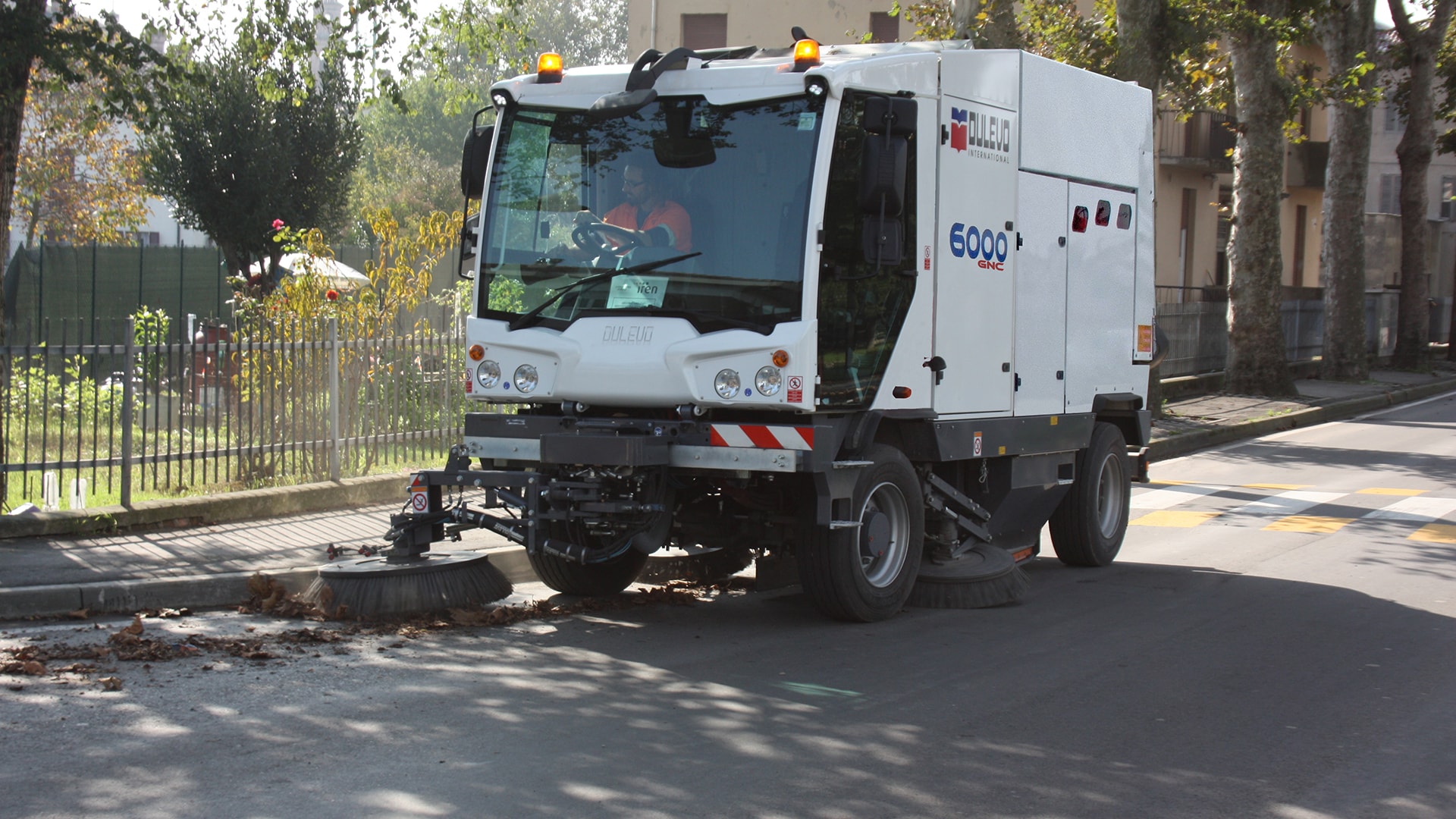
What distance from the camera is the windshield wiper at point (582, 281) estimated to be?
7391 mm

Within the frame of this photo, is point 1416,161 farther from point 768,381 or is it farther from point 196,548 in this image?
point 196,548

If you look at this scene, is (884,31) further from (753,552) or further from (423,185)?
(423,185)

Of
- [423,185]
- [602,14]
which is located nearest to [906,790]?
[423,185]

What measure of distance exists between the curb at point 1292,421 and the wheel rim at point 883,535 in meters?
7.28

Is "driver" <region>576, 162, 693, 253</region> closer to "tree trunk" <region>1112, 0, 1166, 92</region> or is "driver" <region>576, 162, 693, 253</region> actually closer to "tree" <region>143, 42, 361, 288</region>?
"tree trunk" <region>1112, 0, 1166, 92</region>

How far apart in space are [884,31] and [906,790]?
1234 inches

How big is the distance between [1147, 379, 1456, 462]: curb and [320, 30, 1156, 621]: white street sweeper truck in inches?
271

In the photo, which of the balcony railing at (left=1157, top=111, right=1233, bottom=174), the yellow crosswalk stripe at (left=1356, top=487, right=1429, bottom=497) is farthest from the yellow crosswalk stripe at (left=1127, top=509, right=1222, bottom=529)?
the balcony railing at (left=1157, top=111, right=1233, bottom=174)

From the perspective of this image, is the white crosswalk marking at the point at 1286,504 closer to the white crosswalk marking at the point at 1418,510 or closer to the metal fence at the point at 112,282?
the white crosswalk marking at the point at 1418,510

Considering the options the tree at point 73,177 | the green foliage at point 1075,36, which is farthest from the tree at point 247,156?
the green foliage at point 1075,36

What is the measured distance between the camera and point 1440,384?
28.8 metres

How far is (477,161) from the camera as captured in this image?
8000 millimetres

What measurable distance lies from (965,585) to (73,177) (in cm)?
3119

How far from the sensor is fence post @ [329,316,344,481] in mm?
11398
